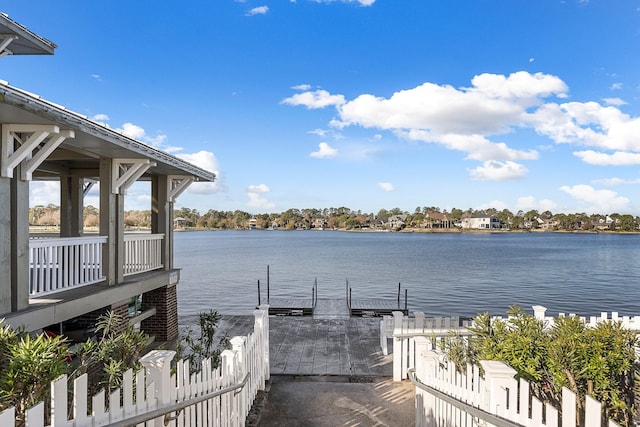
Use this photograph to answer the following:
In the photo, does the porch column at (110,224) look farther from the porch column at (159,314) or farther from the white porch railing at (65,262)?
the porch column at (159,314)

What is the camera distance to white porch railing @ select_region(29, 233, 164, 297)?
5.61 meters

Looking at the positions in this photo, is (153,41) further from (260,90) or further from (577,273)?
(577,273)

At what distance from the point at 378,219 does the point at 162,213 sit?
150 metres

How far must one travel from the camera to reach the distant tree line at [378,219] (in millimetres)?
135875

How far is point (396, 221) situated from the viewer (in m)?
152

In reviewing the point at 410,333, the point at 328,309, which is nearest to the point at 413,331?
the point at 410,333

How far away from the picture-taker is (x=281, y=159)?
4488 cm

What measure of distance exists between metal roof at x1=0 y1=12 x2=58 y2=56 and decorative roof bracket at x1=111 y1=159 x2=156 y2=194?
117 inches

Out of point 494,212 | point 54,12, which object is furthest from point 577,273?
point 494,212

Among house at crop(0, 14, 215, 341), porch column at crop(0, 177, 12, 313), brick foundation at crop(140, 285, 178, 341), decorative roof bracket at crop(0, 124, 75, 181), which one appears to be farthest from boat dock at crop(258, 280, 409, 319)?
decorative roof bracket at crop(0, 124, 75, 181)

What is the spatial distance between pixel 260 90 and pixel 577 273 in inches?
1347

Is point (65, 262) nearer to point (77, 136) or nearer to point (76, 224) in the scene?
A: point (77, 136)

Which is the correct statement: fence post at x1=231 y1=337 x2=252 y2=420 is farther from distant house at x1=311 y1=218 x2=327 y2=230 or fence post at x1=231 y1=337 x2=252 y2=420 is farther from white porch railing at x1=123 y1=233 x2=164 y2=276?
distant house at x1=311 y1=218 x2=327 y2=230

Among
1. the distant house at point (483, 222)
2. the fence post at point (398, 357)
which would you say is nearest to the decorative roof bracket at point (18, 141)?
the fence post at point (398, 357)
